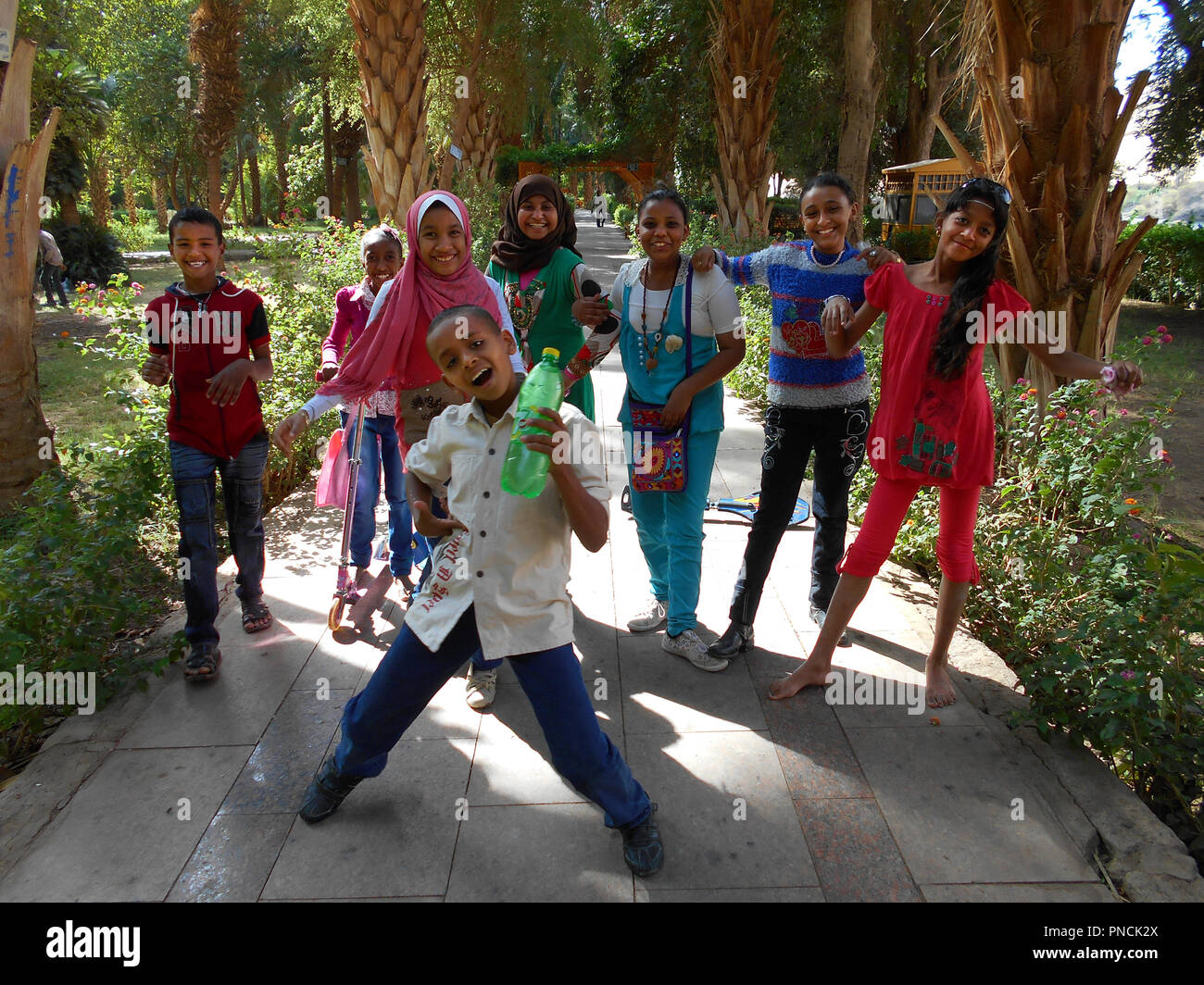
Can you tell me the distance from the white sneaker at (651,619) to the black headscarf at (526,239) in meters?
1.68

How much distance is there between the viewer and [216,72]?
1809 centimetres

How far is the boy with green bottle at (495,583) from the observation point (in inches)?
80.7

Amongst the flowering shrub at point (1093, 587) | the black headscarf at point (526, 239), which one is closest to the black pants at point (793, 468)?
the flowering shrub at point (1093, 587)

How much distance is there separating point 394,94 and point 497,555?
23.6ft

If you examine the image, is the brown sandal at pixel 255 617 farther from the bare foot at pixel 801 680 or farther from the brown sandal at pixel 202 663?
the bare foot at pixel 801 680

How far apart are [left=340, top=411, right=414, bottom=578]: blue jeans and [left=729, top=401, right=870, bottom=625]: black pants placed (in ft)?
5.48

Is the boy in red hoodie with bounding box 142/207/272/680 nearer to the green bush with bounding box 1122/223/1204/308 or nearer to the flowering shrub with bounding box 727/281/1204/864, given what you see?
the flowering shrub with bounding box 727/281/1204/864

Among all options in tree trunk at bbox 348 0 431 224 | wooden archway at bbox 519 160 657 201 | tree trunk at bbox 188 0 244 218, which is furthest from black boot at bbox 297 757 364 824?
wooden archway at bbox 519 160 657 201

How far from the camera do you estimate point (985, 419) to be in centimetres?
284

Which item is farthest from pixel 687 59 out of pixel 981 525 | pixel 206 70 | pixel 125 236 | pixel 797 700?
pixel 125 236

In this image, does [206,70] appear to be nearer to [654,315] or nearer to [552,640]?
[654,315]

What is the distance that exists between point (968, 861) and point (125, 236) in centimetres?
3367

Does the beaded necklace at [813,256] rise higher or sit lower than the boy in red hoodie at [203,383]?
higher

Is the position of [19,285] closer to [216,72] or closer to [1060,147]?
[1060,147]
